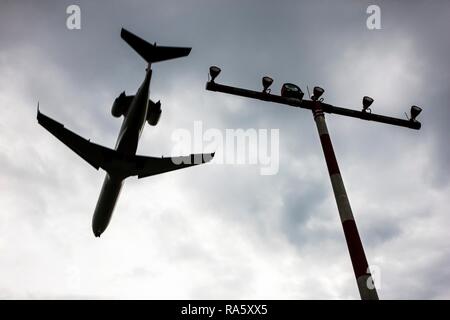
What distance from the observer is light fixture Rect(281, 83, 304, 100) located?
603 inches

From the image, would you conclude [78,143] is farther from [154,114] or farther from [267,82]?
[267,82]

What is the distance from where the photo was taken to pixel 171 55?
25453 millimetres

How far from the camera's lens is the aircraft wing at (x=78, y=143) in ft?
76.5

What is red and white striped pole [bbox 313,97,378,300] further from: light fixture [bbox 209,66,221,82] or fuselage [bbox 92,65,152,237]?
fuselage [bbox 92,65,152,237]

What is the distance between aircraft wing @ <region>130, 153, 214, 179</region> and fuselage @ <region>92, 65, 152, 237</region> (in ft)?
3.33

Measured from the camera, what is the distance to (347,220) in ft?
39.2

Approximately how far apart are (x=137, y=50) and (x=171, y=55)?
2.71m

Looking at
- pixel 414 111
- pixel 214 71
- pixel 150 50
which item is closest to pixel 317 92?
pixel 214 71

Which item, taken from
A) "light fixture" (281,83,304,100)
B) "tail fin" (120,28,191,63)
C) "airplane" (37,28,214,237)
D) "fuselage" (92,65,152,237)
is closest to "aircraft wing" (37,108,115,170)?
"airplane" (37,28,214,237)
